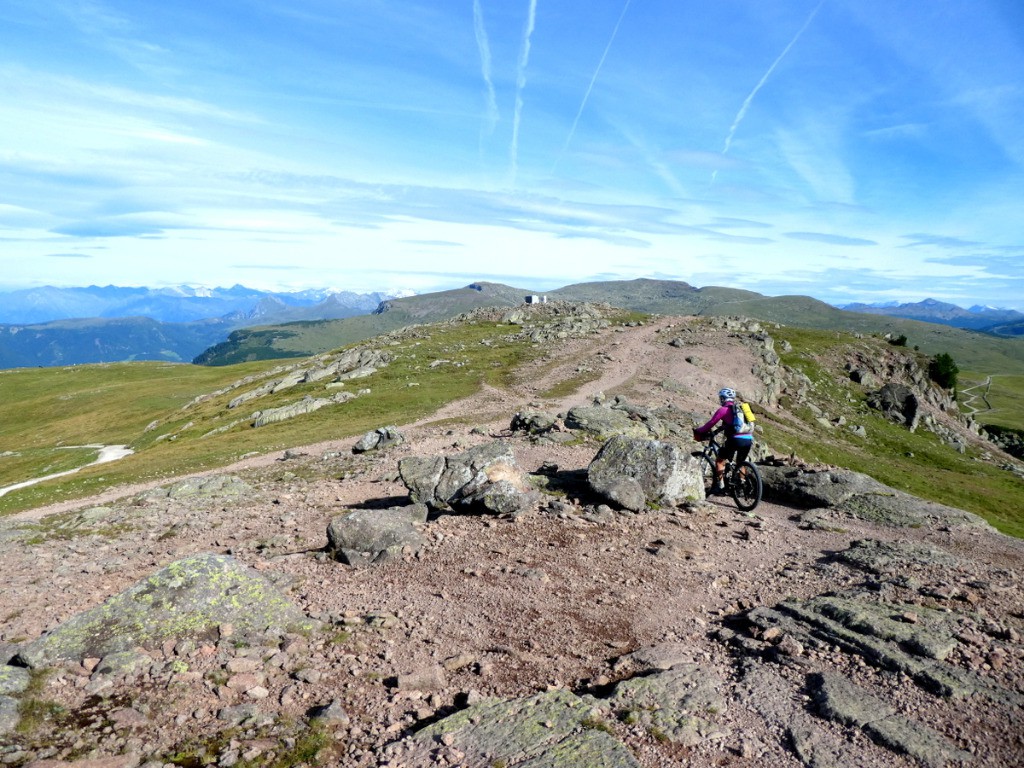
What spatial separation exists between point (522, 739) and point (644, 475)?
562 inches

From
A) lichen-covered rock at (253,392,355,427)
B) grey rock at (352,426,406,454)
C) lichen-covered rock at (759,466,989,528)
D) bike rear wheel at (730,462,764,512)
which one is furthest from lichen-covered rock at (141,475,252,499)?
lichen-covered rock at (253,392,355,427)

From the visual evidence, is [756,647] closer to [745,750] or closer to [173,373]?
[745,750]

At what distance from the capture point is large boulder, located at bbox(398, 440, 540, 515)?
20.6 meters

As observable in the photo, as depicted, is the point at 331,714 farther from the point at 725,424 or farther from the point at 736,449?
the point at 736,449

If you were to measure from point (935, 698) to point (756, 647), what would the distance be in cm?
303

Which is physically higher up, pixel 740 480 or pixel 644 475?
pixel 644 475

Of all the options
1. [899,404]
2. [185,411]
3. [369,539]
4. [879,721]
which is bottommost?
[185,411]

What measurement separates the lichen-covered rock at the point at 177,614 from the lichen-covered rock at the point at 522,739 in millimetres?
5021

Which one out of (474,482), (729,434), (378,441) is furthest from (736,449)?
(378,441)

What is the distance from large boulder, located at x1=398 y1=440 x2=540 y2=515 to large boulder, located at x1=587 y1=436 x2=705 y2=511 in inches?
117

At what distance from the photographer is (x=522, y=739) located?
893cm

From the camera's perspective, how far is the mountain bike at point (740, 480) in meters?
22.0

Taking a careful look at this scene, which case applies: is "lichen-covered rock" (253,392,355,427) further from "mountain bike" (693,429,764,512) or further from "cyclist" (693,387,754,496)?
"cyclist" (693,387,754,496)

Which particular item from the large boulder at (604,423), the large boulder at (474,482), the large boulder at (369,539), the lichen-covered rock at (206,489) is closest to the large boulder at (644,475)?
the large boulder at (474,482)
